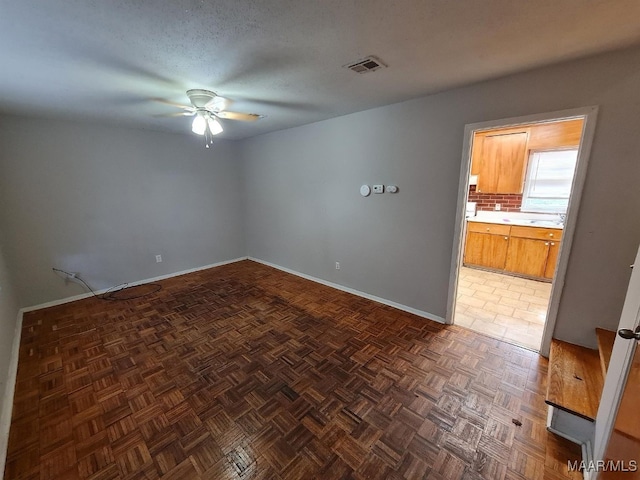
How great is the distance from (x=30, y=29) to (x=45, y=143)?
258 cm

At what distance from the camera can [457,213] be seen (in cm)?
254

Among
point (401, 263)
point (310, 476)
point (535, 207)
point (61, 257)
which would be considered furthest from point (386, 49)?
point (61, 257)

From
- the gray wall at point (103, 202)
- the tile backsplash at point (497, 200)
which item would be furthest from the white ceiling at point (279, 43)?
the tile backsplash at point (497, 200)

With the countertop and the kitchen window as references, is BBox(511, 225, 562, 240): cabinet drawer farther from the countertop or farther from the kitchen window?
the kitchen window

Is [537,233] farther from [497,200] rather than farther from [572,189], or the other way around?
[572,189]

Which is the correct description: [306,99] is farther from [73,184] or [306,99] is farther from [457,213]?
[73,184]

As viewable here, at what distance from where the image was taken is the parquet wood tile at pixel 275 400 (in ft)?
4.73

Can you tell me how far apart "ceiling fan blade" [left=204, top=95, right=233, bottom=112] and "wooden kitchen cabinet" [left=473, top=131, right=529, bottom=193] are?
12.9ft

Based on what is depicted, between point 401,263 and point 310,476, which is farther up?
point 401,263

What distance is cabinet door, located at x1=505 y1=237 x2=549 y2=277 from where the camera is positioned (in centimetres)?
386

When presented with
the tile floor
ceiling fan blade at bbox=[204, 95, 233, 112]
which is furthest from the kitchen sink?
ceiling fan blade at bbox=[204, 95, 233, 112]

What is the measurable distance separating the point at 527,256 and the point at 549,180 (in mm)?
1273

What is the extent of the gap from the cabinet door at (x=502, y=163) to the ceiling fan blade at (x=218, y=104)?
395cm

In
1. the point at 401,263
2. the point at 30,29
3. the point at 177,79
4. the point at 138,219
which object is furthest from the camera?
the point at 138,219
